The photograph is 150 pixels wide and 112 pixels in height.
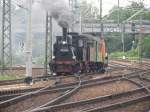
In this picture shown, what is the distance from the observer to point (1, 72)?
30.2 meters

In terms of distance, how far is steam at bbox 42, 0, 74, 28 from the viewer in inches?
1004

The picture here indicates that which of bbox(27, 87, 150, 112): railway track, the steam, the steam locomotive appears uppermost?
the steam

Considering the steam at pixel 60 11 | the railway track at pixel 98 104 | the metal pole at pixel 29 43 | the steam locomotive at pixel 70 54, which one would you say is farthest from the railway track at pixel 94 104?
the steam locomotive at pixel 70 54

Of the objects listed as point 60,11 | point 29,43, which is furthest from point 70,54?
point 29,43

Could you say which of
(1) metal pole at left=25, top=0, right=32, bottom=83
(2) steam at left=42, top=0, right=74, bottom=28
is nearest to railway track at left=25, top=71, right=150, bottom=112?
(1) metal pole at left=25, top=0, right=32, bottom=83

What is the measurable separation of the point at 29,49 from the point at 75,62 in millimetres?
5523

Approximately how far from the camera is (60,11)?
26.2 meters

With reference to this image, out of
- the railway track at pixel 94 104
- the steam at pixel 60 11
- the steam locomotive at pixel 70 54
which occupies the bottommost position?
the railway track at pixel 94 104

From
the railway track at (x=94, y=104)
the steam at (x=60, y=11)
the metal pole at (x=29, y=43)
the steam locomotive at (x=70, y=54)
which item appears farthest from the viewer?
the steam locomotive at (x=70, y=54)

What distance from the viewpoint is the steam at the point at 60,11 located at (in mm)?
25500

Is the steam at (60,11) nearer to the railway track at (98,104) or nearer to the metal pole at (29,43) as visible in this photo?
the metal pole at (29,43)

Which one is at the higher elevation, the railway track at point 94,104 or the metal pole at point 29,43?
the metal pole at point 29,43

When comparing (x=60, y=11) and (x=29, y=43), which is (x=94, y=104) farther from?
(x=60, y=11)

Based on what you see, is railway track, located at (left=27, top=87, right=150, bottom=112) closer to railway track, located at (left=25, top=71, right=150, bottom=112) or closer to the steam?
railway track, located at (left=25, top=71, right=150, bottom=112)
